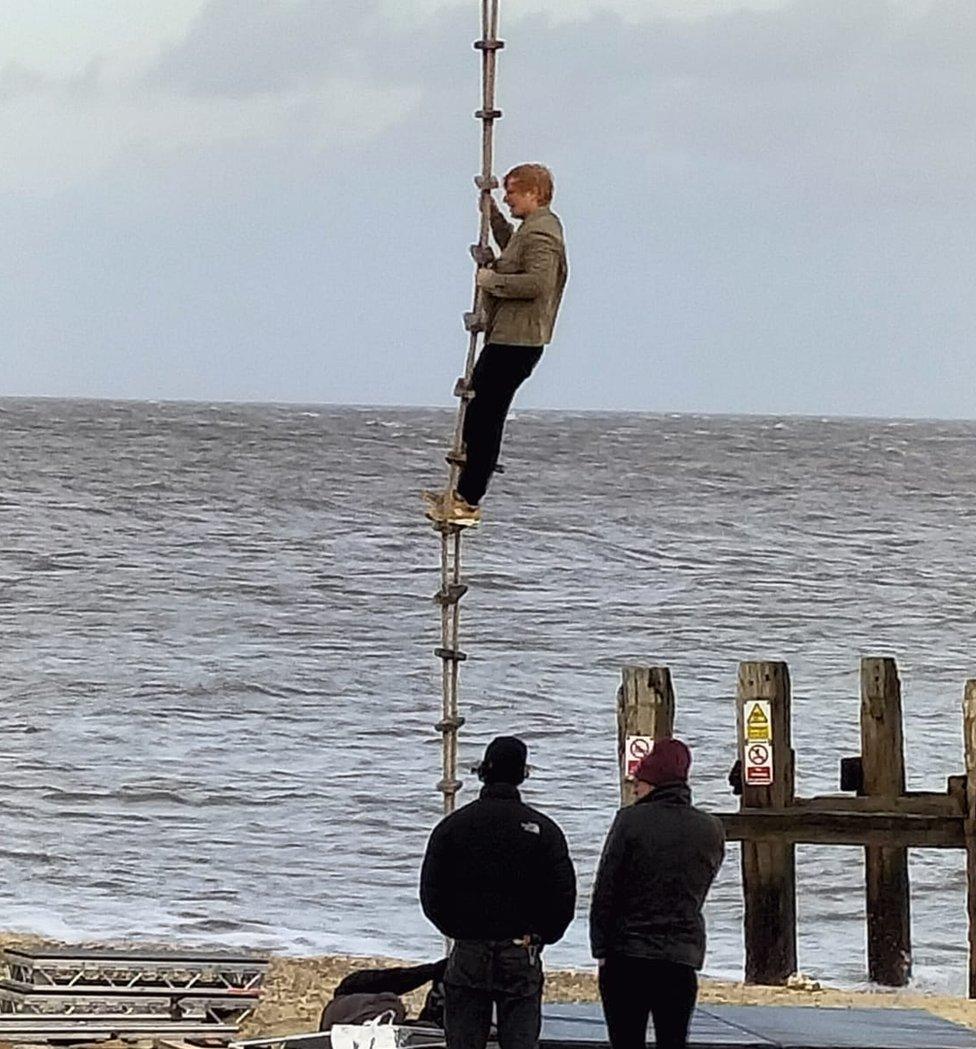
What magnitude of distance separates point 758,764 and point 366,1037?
5435 mm

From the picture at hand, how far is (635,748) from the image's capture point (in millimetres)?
14547

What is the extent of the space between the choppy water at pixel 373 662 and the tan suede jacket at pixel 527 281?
7438mm

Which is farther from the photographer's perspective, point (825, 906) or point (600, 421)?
point (600, 421)

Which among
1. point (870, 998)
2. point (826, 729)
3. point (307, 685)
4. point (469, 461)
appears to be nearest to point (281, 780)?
point (826, 729)

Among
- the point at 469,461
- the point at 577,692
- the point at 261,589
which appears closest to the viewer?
the point at 469,461

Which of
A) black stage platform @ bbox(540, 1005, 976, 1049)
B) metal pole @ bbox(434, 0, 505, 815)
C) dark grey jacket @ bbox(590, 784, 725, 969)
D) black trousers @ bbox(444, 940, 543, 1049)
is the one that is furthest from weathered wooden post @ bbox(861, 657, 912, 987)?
black trousers @ bbox(444, 940, 543, 1049)

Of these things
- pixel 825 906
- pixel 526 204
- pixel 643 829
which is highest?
pixel 526 204

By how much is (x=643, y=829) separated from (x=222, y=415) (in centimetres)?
14145

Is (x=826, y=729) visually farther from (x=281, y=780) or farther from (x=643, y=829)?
(x=643, y=829)

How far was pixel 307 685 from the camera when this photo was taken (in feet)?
113

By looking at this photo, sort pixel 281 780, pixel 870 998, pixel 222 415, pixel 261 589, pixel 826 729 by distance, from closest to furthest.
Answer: pixel 870 998
pixel 281 780
pixel 826 729
pixel 261 589
pixel 222 415

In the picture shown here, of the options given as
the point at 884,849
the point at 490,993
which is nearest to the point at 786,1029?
the point at 490,993

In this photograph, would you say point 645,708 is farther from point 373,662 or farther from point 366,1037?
point 373,662

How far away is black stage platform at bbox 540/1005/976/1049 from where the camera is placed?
10.2 meters
